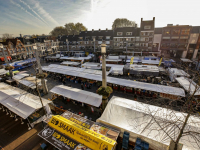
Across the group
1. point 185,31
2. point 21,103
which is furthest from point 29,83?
point 185,31

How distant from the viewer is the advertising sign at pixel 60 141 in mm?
6863

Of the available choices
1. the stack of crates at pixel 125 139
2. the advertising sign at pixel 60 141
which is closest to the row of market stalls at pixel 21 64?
the advertising sign at pixel 60 141

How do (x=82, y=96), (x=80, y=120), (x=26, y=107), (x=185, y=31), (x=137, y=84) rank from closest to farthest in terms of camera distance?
1. (x=80, y=120)
2. (x=26, y=107)
3. (x=82, y=96)
4. (x=137, y=84)
5. (x=185, y=31)

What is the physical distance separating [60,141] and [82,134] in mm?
1733

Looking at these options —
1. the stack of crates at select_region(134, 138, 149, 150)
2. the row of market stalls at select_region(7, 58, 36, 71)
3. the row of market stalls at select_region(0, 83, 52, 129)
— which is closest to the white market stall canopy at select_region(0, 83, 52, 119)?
the row of market stalls at select_region(0, 83, 52, 129)

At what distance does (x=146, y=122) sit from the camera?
760 centimetres

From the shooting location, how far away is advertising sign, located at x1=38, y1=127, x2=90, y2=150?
22.5 feet

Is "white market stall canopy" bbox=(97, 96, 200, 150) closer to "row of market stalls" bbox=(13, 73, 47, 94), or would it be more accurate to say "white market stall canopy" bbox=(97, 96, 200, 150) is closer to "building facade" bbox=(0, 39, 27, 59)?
"row of market stalls" bbox=(13, 73, 47, 94)

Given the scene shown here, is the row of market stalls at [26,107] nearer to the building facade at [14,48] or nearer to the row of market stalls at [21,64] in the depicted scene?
the row of market stalls at [21,64]

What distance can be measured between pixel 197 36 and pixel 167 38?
8.17 metres

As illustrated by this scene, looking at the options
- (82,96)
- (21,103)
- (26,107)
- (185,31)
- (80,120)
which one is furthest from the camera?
(185,31)

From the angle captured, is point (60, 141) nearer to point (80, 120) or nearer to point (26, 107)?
point (80, 120)

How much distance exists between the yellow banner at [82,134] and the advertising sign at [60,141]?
0.24 metres

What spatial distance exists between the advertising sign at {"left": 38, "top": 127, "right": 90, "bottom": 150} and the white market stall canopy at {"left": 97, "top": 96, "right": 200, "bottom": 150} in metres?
2.46
